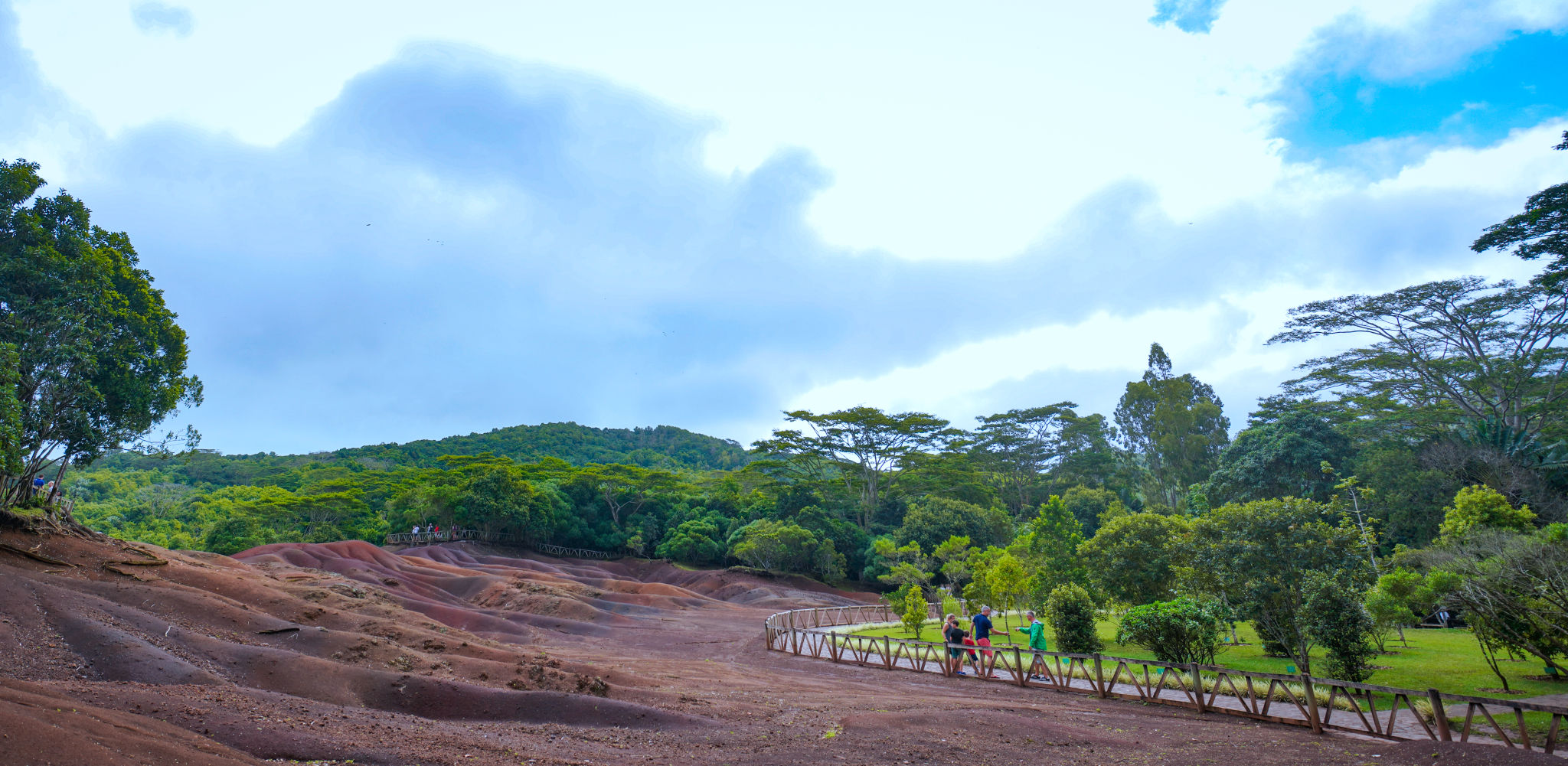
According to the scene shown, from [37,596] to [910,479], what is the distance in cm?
5041

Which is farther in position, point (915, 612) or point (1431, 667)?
point (915, 612)

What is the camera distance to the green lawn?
14.8 m

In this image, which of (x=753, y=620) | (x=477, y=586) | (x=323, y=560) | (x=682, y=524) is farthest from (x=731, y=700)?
(x=682, y=524)

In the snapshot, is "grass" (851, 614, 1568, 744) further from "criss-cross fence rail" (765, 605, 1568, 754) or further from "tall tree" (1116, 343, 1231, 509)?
"tall tree" (1116, 343, 1231, 509)

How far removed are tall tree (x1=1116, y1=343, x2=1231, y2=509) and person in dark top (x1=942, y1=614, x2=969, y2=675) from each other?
141 ft

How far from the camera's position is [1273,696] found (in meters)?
14.0

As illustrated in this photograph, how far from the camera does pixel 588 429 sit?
10975 cm

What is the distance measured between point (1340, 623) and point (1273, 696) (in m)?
2.52

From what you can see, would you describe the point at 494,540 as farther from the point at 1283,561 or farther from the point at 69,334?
the point at 1283,561

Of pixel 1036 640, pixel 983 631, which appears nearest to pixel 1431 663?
pixel 1036 640

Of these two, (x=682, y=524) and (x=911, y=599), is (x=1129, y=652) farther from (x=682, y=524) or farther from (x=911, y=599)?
(x=682, y=524)

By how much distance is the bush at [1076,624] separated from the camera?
19.5 meters

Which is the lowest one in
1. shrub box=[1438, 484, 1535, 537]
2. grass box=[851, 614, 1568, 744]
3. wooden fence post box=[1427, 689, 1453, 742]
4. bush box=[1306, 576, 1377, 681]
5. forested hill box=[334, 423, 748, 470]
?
grass box=[851, 614, 1568, 744]

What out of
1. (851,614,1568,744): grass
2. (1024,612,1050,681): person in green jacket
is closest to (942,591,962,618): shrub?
(851,614,1568,744): grass
